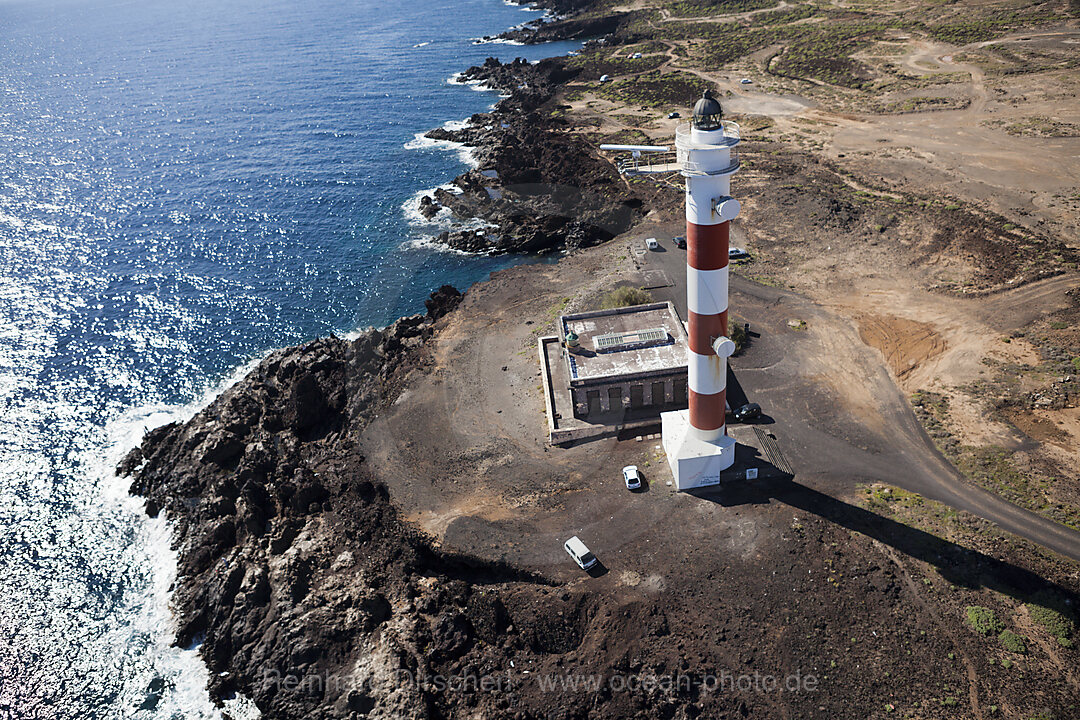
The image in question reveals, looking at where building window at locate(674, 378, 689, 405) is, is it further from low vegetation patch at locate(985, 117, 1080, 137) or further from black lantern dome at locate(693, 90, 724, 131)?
low vegetation patch at locate(985, 117, 1080, 137)

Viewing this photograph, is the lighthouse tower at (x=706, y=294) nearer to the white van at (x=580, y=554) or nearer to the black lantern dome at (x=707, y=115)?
the black lantern dome at (x=707, y=115)

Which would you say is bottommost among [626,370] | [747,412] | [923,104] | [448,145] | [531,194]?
[747,412]

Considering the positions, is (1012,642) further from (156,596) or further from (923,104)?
(923,104)

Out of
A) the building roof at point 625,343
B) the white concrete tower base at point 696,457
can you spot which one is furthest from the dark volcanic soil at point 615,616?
the building roof at point 625,343

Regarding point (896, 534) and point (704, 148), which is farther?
point (896, 534)

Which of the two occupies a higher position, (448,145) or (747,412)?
(448,145)

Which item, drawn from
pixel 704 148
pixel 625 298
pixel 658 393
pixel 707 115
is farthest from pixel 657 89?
pixel 704 148
